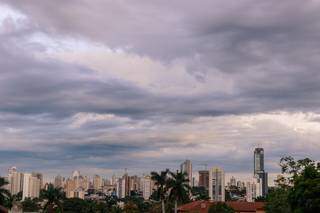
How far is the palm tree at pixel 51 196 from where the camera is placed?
89938mm

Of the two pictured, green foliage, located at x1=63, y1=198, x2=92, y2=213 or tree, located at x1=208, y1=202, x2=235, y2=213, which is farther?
green foliage, located at x1=63, y1=198, x2=92, y2=213

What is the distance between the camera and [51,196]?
9006 centimetres

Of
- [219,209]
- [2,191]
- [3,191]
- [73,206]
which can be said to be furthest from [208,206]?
[2,191]

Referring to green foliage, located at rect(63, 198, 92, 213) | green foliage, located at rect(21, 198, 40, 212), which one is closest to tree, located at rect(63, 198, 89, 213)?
green foliage, located at rect(63, 198, 92, 213)

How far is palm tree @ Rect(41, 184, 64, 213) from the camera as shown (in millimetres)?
89938

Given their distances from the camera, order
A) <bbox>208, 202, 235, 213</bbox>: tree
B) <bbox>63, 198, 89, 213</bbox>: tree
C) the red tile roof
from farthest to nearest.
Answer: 1. <bbox>63, 198, 89, 213</bbox>: tree
2. the red tile roof
3. <bbox>208, 202, 235, 213</bbox>: tree

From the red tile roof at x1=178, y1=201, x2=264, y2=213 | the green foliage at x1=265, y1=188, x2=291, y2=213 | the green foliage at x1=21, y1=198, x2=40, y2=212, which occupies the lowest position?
the green foliage at x1=21, y1=198, x2=40, y2=212

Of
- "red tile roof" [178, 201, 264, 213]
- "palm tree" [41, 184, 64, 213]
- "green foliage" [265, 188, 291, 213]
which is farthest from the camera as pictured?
"red tile roof" [178, 201, 264, 213]

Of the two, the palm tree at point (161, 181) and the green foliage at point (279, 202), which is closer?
the green foliage at point (279, 202)

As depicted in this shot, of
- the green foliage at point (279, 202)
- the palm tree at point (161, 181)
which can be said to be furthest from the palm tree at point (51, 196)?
the green foliage at point (279, 202)

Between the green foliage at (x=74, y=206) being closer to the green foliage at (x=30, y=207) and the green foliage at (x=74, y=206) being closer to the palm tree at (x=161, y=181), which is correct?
the green foliage at (x=30, y=207)

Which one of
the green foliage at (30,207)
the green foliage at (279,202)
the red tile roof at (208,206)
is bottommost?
the green foliage at (30,207)

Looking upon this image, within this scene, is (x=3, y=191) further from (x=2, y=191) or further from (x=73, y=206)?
(x=73, y=206)

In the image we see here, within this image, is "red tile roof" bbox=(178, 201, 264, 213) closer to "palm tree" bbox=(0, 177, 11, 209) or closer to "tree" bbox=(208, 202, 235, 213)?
"tree" bbox=(208, 202, 235, 213)
